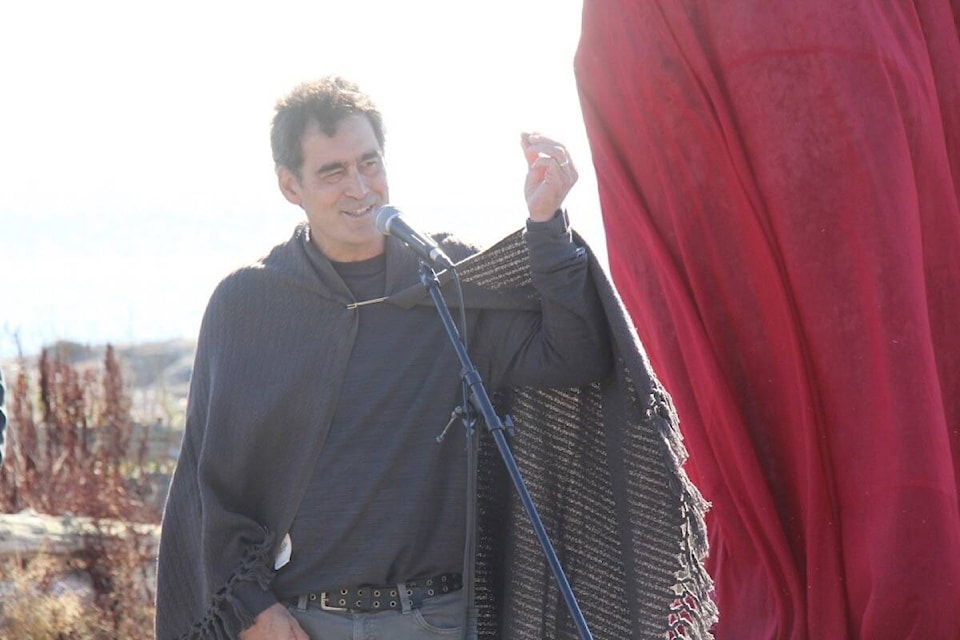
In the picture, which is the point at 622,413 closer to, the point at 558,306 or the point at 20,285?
the point at 558,306

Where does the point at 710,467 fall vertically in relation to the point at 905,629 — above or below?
above

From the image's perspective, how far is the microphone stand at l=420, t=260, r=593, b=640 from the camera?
298 centimetres

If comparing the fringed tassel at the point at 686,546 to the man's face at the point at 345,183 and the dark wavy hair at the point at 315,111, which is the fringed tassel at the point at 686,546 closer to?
the man's face at the point at 345,183

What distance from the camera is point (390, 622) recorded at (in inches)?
138

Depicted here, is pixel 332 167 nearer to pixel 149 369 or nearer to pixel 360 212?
pixel 360 212

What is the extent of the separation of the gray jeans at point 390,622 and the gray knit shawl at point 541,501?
5.6 inches

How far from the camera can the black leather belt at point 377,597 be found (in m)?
3.52

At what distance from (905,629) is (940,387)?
67 centimetres

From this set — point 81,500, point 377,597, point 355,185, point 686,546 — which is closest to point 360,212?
point 355,185

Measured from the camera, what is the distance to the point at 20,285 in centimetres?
1527

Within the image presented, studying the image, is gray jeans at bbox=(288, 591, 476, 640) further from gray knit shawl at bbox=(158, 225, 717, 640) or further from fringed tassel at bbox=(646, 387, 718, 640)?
fringed tassel at bbox=(646, 387, 718, 640)

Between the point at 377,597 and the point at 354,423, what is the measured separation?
42cm

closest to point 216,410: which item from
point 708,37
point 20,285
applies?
point 708,37

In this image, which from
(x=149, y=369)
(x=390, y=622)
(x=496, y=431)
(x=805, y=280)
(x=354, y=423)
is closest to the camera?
(x=496, y=431)
